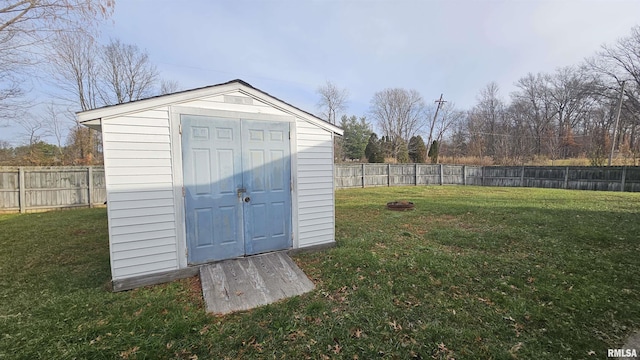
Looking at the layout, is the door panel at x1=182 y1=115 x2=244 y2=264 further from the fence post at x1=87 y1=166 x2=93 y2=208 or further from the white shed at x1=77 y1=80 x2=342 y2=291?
the fence post at x1=87 y1=166 x2=93 y2=208

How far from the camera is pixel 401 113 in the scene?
3247cm

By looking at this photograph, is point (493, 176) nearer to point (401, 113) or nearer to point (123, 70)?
point (401, 113)

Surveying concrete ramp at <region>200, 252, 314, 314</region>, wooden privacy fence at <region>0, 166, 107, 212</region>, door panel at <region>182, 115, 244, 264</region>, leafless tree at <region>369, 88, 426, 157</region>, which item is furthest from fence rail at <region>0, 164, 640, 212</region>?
leafless tree at <region>369, 88, 426, 157</region>

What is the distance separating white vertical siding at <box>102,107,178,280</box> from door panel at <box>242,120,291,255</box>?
44.2 inches

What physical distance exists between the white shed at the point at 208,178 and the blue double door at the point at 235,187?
2 cm

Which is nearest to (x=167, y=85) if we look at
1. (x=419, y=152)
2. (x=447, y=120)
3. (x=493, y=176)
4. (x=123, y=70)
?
(x=123, y=70)

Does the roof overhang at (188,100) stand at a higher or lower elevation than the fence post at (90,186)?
higher

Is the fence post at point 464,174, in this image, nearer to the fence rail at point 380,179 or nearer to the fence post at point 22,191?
the fence rail at point 380,179

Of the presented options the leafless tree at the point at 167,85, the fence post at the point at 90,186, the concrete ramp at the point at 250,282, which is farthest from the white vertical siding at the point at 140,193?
the leafless tree at the point at 167,85

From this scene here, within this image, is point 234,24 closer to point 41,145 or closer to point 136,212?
point 136,212

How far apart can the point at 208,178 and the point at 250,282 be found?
169 cm

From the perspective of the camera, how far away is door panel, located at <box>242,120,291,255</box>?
14.4ft

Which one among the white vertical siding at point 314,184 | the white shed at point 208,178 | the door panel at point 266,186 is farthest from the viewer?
the white vertical siding at point 314,184

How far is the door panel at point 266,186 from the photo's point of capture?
4383 mm
